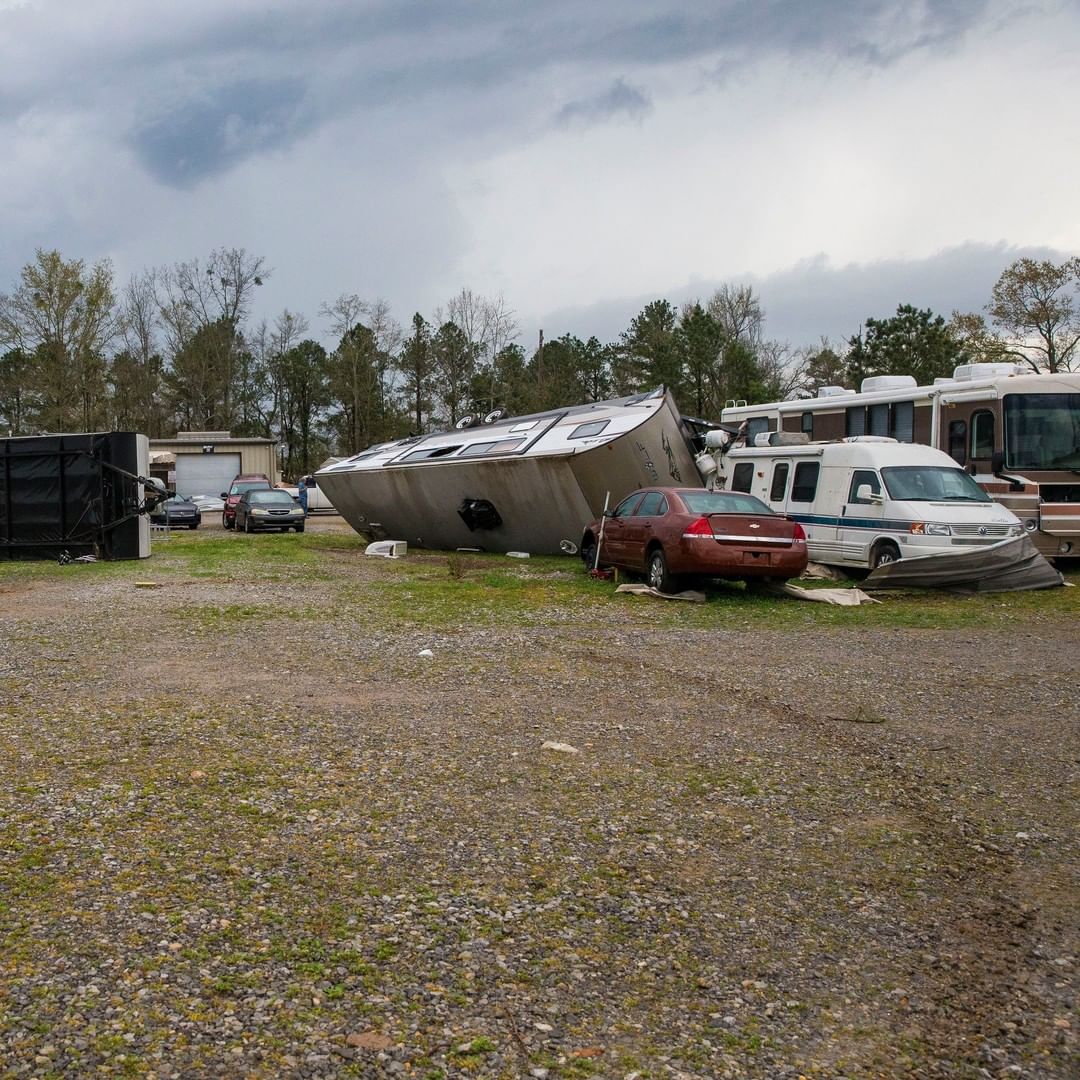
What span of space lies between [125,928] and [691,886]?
220 cm

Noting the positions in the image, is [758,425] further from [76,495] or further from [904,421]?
[76,495]

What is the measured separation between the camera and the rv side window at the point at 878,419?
21078 mm

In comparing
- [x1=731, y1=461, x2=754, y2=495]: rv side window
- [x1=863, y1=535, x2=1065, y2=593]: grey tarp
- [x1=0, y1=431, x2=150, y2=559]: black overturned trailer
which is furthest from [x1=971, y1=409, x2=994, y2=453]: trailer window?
[x1=0, y1=431, x2=150, y2=559]: black overturned trailer

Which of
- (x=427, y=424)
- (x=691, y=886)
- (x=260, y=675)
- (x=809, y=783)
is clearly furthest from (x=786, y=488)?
(x=427, y=424)

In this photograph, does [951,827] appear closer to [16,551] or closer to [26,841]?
[26,841]

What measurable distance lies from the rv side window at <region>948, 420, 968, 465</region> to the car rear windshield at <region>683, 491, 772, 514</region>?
17.6ft

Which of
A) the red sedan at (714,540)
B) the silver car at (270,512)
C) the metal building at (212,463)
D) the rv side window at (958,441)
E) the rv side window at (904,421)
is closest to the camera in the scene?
the red sedan at (714,540)

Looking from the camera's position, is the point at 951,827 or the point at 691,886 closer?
the point at 691,886

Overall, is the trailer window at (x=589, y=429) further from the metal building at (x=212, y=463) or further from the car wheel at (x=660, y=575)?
the metal building at (x=212, y=463)

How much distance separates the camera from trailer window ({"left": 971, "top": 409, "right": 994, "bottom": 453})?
1858 cm

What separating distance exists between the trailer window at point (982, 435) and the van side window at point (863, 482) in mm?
3113

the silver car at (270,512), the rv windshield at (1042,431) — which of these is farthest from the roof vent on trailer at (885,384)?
the silver car at (270,512)

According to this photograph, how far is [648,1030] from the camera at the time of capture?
357 centimetres

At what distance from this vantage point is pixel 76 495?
2222 cm
